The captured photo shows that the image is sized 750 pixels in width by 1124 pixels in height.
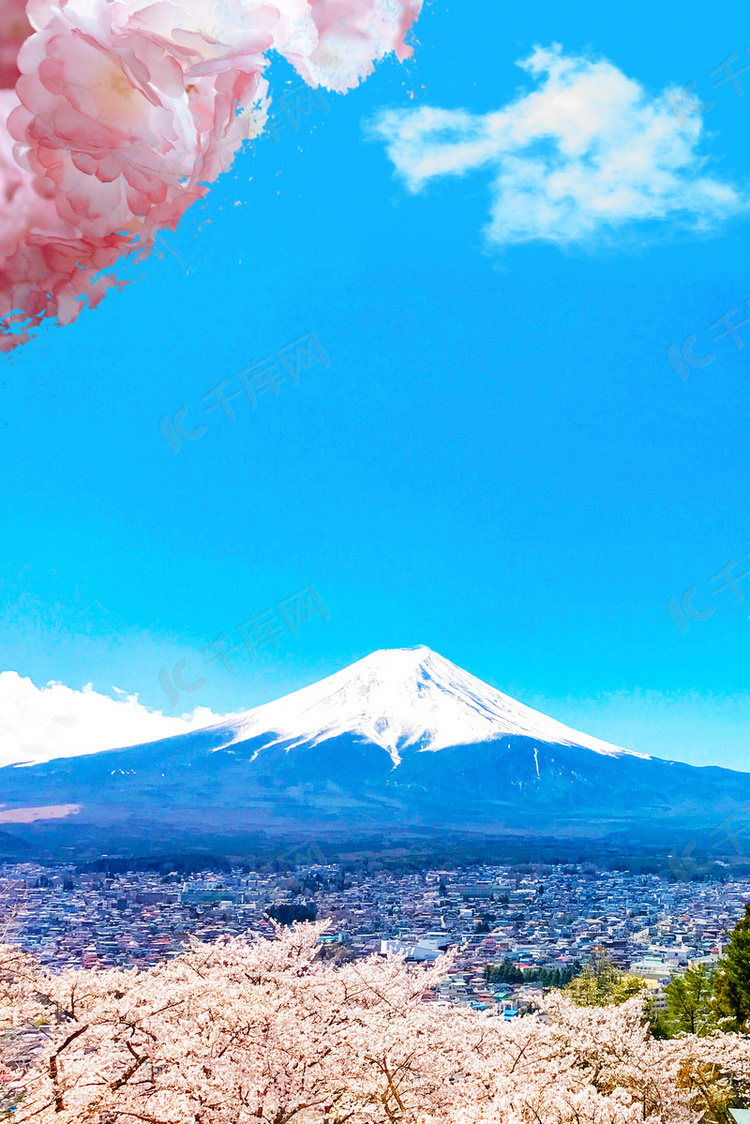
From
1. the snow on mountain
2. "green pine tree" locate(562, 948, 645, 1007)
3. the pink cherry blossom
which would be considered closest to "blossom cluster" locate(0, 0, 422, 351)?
the pink cherry blossom

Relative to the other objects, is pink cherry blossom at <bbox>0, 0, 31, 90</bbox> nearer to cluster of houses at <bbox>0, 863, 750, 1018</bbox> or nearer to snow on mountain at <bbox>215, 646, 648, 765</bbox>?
cluster of houses at <bbox>0, 863, 750, 1018</bbox>

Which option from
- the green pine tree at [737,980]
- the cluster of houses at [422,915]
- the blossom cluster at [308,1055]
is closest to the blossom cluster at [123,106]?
the blossom cluster at [308,1055]

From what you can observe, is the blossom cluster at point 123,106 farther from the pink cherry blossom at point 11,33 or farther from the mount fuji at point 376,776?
the mount fuji at point 376,776

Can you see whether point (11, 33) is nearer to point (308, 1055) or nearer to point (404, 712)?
point (308, 1055)

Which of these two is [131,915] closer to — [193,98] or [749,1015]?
[749,1015]

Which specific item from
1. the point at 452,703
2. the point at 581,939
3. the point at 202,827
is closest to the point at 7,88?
the point at 581,939

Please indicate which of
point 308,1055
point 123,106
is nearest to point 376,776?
point 308,1055
